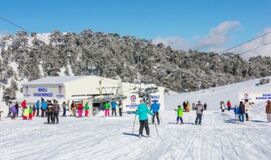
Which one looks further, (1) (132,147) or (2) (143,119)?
(2) (143,119)

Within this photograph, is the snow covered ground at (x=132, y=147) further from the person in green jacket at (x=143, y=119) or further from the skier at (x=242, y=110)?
the skier at (x=242, y=110)

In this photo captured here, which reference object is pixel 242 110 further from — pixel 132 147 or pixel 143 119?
pixel 132 147

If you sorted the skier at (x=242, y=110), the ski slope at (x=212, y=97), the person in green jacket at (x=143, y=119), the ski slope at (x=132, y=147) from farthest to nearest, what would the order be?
the ski slope at (x=212, y=97), the skier at (x=242, y=110), the person in green jacket at (x=143, y=119), the ski slope at (x=132, y=147)

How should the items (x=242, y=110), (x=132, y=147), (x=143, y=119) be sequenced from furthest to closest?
(x=242, y=110) → (x=143, y=119) → (x=132, y=147)

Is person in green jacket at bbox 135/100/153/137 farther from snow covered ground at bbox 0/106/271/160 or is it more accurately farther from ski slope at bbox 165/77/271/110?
ski slope at bbox 165/77/271/110

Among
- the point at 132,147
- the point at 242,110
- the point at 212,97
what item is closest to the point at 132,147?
the point at 132,147

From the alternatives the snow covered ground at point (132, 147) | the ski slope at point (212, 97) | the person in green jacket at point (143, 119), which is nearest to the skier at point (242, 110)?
the snow covered ground at point (132, 147)

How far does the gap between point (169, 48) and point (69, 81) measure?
12506cm

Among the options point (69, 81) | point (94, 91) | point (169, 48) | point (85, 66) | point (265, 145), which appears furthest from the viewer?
point (169, 48)

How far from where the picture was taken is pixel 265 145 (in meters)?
15.2

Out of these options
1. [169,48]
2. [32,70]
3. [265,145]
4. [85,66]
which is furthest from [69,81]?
[169,48]

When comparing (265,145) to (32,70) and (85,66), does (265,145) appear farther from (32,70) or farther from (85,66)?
(85,66)

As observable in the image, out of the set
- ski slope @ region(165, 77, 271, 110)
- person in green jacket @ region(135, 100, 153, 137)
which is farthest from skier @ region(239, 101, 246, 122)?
ski slope @ region(165, 77, 271, 110)

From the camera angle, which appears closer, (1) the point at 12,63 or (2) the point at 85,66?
(1) the point at 12,63
